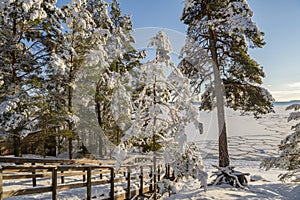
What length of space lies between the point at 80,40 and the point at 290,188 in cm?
1403

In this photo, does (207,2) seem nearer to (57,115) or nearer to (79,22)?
(79,22)

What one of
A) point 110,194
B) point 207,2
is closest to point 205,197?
point 110,194

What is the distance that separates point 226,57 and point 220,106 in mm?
2963

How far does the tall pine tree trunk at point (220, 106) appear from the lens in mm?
12156

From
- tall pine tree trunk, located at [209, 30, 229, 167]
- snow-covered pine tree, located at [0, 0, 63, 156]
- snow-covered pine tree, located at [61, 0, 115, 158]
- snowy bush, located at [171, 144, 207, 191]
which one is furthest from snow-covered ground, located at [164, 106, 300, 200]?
snow-covered pine tree, located at [0, 0, 63, 156]

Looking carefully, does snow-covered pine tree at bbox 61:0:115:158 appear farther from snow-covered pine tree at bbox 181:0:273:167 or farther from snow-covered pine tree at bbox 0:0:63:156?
snow-covered pine tree at bbox 181:0:273:167

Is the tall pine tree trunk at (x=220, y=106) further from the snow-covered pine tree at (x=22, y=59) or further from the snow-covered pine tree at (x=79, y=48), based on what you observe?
the snow-covered pine tree at (x=22, y=59)

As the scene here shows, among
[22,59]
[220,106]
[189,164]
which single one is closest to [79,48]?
[22,59]

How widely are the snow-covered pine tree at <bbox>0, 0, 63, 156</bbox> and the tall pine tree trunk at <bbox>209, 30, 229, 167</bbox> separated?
8.76 meters

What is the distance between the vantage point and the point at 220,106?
12.3 m

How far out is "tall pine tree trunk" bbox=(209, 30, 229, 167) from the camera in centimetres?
1216

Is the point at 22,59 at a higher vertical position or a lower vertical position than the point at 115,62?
lower

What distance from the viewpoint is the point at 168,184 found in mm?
7168

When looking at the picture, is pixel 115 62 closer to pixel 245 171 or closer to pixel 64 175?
pixel 64 175
